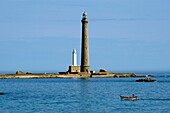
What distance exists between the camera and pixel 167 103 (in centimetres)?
5859

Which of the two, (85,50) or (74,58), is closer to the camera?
(85,50)

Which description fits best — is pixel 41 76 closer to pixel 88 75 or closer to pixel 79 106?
pixel 88 75

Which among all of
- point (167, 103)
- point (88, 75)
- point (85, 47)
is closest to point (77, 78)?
point (88, 75)

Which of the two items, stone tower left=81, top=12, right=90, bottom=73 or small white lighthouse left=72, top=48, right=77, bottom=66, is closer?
stone tower left=81, top=12, right=90, bottom=73

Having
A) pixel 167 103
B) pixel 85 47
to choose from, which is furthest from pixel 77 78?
pixel 167 103

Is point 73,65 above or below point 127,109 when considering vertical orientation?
above

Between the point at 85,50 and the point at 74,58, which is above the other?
the point at 85,50

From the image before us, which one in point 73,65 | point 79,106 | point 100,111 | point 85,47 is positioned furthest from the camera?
point 73,65

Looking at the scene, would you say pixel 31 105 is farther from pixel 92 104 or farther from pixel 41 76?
pixel 41 76

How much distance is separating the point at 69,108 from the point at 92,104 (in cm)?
541

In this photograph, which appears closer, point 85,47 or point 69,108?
point 69,108

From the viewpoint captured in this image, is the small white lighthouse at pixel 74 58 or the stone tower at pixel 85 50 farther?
the small white lighthouse at pixel 74 58

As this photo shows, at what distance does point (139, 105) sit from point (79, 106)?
677cm

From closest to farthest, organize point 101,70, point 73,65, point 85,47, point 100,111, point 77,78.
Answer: point 100,111, point 85,47, point 73,65, point 77,78, point 101,70
